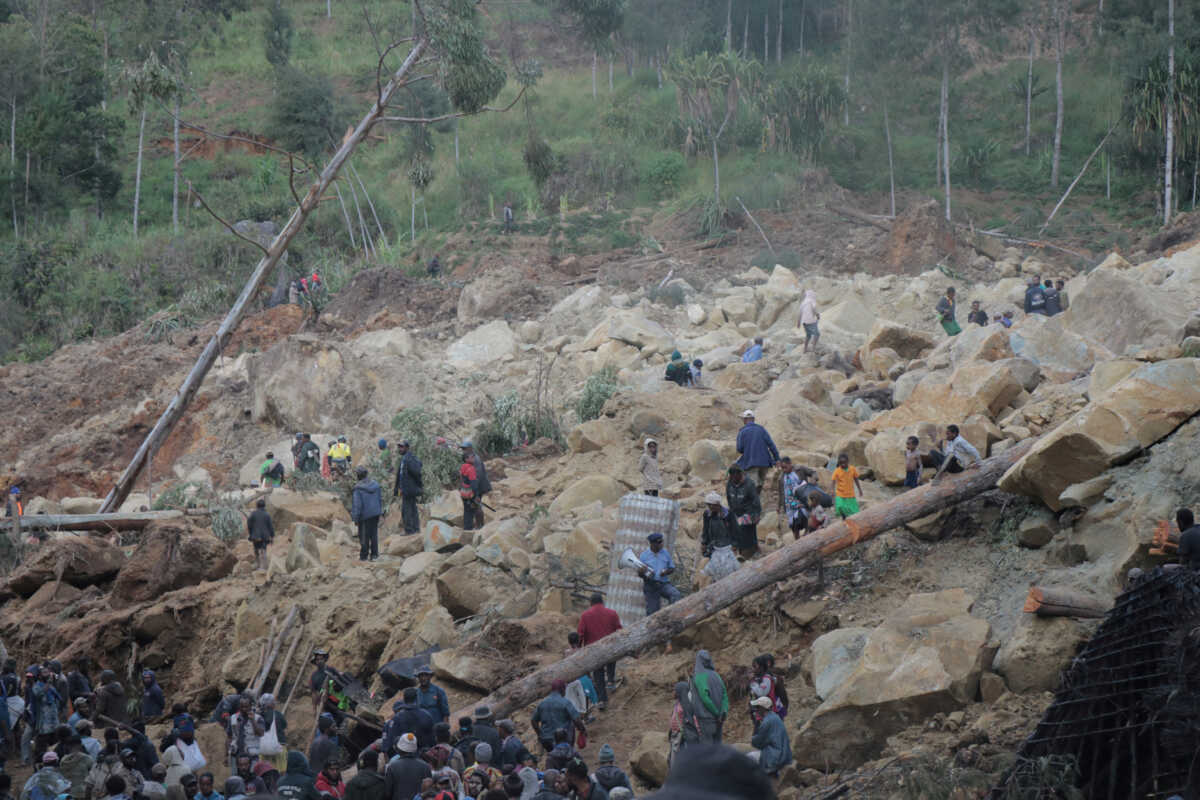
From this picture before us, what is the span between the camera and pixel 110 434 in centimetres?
2256

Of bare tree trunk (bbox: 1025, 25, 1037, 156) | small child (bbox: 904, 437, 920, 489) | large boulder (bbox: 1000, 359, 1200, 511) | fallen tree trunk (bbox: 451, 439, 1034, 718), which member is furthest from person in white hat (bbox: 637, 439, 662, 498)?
bare tree trunk (bbox: 1025, 25, 1037, 156)

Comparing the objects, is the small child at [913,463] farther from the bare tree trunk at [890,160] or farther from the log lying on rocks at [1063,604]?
the bare tree trunk at [890,160]

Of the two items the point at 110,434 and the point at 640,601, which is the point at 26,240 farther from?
the point at 640,601

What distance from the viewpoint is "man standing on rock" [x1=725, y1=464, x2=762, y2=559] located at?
10.3 m

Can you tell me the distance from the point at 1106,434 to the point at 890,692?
9.98ft

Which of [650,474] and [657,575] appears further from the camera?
[650,474]

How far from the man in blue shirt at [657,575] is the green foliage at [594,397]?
782 cm

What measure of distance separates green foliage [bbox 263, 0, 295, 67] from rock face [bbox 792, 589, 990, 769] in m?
44.1

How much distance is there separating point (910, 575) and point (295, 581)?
6.25m

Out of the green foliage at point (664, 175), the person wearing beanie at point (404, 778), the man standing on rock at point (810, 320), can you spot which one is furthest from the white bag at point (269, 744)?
the green foliage at point (664, 175)

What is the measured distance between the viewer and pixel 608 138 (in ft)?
130

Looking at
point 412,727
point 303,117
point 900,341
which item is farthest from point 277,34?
point 412,727

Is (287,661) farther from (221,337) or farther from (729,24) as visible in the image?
(729,24)

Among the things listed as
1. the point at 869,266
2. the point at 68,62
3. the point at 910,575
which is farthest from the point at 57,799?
the point at 68,62
